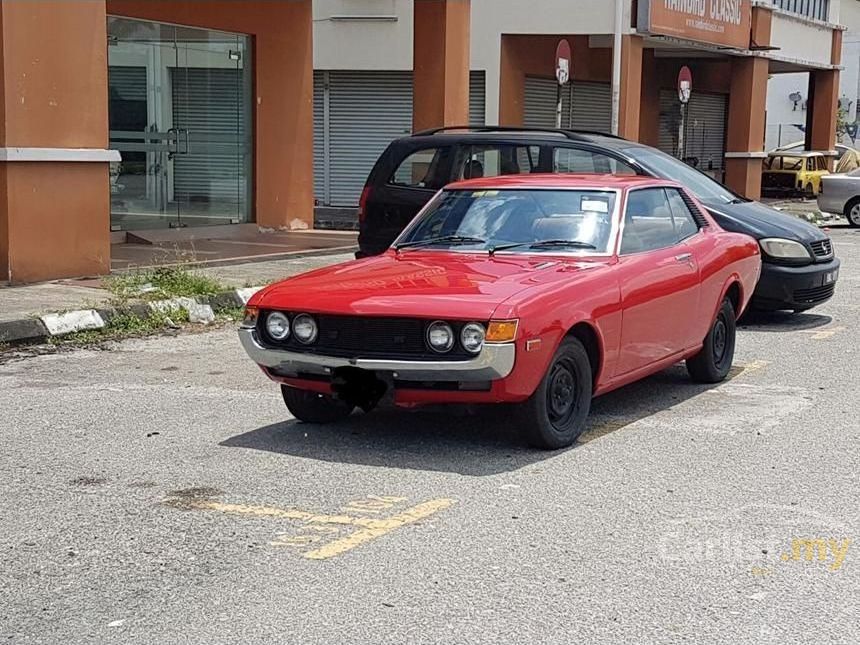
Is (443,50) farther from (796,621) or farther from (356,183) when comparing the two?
(796,621)

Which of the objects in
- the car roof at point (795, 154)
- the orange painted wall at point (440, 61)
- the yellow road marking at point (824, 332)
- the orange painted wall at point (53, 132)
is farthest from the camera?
the car roof at point (795, 154)

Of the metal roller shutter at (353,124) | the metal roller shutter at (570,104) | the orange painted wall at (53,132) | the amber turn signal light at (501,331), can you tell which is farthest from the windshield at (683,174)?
the metal roller shutter at (353,124)

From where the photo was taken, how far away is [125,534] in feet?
17.9

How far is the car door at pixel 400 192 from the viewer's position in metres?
12.4

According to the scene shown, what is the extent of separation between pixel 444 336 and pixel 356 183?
22.1 meters

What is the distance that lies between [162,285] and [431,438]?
5783mm

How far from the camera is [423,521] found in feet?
18.5

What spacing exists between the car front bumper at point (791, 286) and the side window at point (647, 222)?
3.11m

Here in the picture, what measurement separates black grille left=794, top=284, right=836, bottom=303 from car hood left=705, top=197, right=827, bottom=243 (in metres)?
0.45

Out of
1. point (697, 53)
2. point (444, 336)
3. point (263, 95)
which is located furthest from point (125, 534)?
point (697, 53)

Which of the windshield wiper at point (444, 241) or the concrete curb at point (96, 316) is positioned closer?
the windshield wiper at point (444, 241)

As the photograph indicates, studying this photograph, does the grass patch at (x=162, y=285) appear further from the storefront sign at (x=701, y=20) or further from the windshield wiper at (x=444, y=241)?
the storefront sign at (x=701, y=20)

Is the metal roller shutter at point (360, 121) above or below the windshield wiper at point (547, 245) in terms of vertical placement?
above

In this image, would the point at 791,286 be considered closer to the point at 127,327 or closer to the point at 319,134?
the point at 127,327
